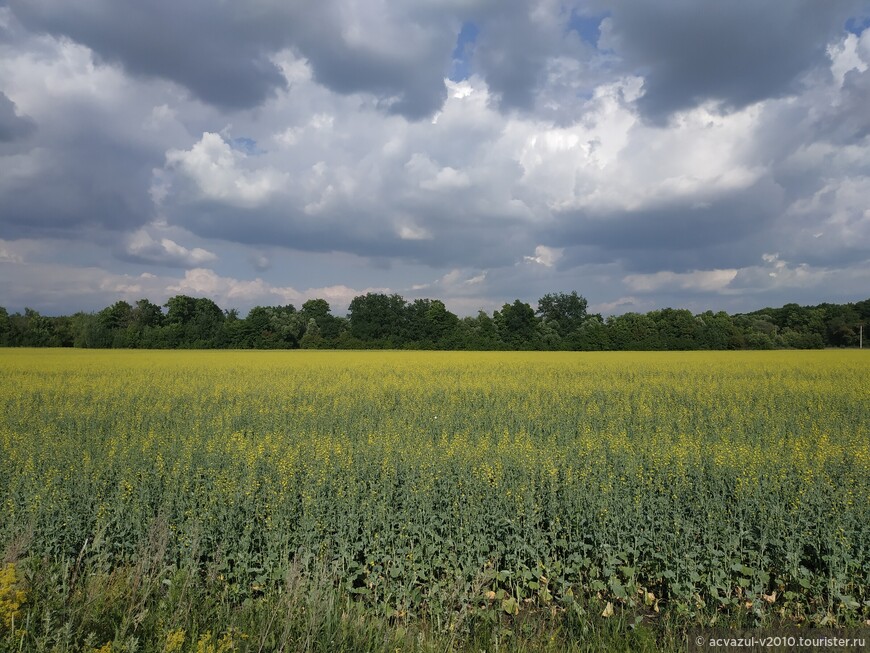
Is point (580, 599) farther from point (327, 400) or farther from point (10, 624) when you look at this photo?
point (327, 400)

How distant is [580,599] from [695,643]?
1114 mm

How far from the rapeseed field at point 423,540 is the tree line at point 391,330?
5857 centimetres

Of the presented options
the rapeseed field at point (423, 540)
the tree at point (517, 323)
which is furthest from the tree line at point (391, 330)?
the rapeseed field at point (423, 540)

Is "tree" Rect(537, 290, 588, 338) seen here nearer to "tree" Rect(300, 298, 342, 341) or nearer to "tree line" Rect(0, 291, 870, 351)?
"tree line" Rect(0, 291, 870, 351)

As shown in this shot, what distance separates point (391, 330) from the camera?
250ft

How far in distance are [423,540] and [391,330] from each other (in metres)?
70.4

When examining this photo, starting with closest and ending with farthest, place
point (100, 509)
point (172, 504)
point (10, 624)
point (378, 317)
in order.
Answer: point (10, 624) → point (100, 509) → point (172, 504) → point (378, 317)

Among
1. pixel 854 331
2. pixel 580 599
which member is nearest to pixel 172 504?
pixel 580 599

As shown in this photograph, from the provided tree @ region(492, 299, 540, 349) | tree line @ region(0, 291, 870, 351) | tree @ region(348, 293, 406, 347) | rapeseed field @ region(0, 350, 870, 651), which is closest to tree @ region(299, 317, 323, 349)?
tree line @ region(0, 291, 870, 351)

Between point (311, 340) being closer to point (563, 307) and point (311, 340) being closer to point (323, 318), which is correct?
point (323, 318)

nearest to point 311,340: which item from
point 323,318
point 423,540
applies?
point 323,318

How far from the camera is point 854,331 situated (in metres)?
90.3

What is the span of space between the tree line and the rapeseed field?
192ft

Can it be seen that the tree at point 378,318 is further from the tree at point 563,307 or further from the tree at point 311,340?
the tree at point 563,307
